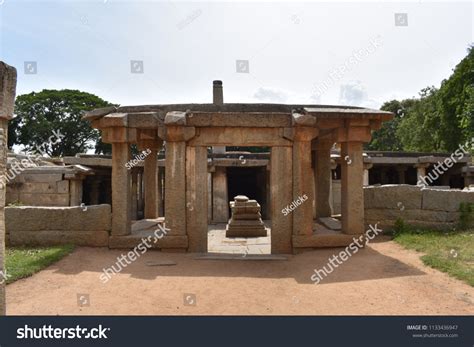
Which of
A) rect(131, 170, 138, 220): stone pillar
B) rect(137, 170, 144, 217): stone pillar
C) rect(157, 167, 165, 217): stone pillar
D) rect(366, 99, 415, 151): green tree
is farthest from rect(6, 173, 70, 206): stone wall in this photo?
rect(366, 99, 415, 151): green tree

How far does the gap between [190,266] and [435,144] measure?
2918cm

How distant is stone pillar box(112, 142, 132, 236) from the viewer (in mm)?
9570

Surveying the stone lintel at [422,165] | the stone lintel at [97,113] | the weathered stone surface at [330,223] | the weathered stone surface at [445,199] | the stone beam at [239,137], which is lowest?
the weathered stone surface at [330,223]

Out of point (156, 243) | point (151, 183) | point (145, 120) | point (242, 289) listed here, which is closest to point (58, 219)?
point (156, 243)

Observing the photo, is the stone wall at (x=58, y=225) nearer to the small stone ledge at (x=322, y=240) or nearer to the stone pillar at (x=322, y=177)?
the small stone ledge at (x=322, y=240)

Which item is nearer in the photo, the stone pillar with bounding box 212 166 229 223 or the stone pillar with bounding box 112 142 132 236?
the stone pillar with bounding box 112 142 132 236

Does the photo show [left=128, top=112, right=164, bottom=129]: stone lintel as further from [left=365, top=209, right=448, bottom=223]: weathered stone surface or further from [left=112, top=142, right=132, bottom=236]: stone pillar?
[left=365, top=209, right=448, bottom=223]: weathered stone surface

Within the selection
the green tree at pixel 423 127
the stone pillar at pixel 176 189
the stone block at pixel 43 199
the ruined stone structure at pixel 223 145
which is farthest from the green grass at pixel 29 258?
the green tree at pixel 423 127

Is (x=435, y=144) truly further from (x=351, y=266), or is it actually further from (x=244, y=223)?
(x=351, y=266)

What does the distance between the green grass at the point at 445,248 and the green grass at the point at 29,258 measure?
826 centimetres

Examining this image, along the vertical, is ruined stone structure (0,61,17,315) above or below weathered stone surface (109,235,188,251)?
above

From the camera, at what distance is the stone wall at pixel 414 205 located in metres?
10.7

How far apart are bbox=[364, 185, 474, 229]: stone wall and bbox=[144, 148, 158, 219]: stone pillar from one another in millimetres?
7425
